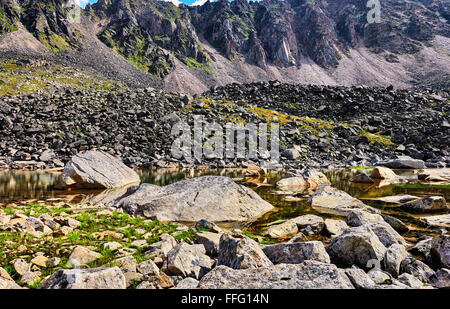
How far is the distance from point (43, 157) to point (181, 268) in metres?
39.3

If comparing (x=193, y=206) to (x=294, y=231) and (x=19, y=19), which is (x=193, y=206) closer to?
(x=294, y=231)

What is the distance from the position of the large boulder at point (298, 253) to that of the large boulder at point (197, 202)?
22.7 feet

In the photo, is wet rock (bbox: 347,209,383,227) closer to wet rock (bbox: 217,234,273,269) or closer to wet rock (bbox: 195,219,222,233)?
wet rock (bbox: 195,219,222,233)

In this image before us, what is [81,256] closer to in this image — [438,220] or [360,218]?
[360,218]

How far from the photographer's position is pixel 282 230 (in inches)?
428

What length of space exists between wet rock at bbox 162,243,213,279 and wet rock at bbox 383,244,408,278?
4.48 m

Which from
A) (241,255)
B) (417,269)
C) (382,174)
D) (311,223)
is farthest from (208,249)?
(382,174)

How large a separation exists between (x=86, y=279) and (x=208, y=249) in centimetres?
415

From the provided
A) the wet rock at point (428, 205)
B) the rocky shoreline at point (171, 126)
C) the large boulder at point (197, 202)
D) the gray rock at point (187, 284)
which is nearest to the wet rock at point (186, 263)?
the gray rock at point (187, 284)

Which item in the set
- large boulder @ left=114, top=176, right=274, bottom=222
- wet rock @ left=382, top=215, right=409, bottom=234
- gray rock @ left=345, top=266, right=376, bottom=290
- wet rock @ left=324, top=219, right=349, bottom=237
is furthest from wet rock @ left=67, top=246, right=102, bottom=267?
wet rock @ left=382, top=215, right=409, bottom=234

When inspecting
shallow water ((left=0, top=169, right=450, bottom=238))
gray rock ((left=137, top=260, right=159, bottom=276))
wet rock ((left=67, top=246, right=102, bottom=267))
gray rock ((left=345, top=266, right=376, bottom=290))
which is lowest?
shallow water ((left=0, top=169, right=450, bottom=238))

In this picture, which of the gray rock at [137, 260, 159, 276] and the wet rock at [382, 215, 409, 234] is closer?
the gray rock at [137, 260, 159, 276]

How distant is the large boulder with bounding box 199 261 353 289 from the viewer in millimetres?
4387
